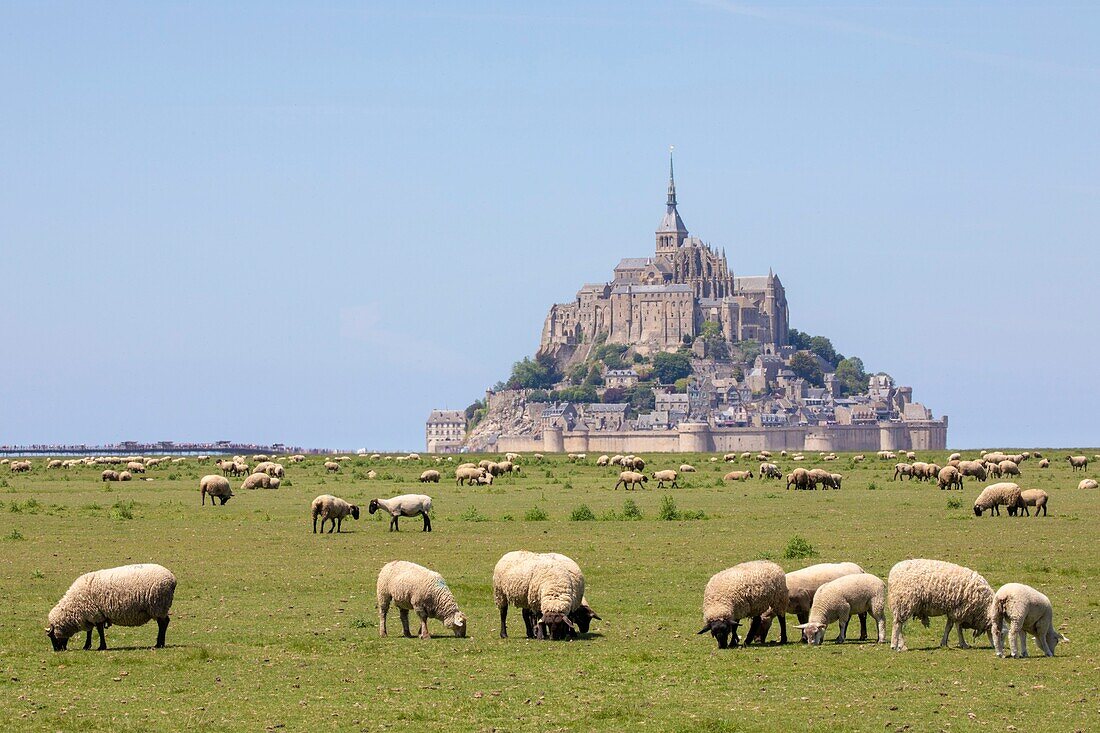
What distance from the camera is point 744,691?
1596 centimetres

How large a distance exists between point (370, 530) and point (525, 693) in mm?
21170

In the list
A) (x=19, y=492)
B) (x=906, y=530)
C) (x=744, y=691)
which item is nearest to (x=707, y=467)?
→ (x=19, y=492)

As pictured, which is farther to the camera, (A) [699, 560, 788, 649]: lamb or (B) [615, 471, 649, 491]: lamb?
(B) [615, 471, 649, 491]: lamb

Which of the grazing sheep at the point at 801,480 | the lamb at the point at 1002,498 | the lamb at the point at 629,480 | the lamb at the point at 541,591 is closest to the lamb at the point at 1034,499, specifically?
the lamb at the point at 1002,498

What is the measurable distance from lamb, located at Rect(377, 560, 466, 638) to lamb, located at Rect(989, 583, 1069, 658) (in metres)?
6.34

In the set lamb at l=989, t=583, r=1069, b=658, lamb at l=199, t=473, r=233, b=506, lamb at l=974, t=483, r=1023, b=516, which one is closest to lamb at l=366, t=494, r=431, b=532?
lamb at l=199, t=473, r=233, b=506

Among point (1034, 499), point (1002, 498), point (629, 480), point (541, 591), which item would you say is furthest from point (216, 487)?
point (541, 591)

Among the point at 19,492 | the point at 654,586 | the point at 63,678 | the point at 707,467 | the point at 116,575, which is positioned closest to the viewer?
the point at 63,678

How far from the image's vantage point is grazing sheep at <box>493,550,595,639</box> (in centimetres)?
1934

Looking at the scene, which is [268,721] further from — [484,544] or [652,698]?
[484,544]

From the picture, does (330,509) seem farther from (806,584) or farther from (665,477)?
(665,477)

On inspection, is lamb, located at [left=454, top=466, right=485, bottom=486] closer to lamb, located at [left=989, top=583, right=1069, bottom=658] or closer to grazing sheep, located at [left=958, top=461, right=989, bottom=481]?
grazing sheep, located at [left=958, top=461, right=989, bottom=481]

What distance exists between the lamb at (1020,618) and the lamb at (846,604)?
162 cm

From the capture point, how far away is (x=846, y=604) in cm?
1905
